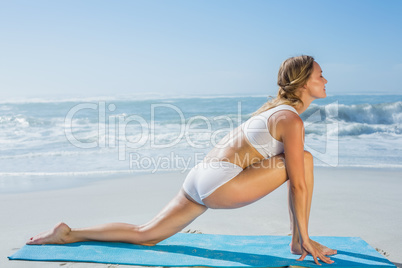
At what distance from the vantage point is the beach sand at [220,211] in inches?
124

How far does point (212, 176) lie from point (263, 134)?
0.38 metres

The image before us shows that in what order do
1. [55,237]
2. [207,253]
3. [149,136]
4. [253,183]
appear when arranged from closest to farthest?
[253,183] < [207,253] < [55,237] < [149,136]

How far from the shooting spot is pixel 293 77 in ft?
7.72

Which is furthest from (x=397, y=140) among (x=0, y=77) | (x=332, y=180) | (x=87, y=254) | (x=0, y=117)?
(x=0, y=77)

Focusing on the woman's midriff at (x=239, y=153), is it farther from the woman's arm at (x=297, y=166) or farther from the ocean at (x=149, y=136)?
the ocean at (x=149, y=136)

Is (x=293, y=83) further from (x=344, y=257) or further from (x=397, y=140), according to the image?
(x=397, y=140)

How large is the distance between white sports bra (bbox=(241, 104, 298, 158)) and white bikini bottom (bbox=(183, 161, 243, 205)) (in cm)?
18

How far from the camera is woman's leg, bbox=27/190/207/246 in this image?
2492 millimetres

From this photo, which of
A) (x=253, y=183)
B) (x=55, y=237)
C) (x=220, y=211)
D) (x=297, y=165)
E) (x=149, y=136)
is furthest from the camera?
(x=149, y=136)

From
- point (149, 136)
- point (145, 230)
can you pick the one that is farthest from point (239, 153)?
point (149, 136)

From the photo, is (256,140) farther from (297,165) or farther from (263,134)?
(297,165)

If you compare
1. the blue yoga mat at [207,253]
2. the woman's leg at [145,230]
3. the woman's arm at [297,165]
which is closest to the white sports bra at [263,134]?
the woman's arm at [297,165]

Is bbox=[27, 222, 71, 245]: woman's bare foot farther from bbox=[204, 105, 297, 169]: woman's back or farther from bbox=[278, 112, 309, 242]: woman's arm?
bbox=[278, 112, 309, 242]: woman's arm

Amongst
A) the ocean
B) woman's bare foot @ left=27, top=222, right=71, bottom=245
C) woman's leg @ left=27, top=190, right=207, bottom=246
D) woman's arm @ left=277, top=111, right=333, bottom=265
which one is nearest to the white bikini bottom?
woman's leg @ left=27, top=190, right=207, bottom=246
